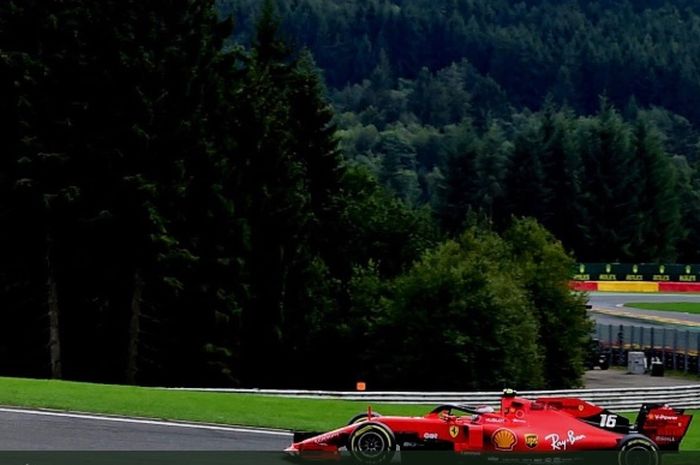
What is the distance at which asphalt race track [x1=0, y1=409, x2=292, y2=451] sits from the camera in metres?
19.0

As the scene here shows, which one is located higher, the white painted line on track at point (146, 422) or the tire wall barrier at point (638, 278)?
the tire wall barrier at point (638, 278)

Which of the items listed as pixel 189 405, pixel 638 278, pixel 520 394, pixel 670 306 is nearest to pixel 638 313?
pixel 670 306

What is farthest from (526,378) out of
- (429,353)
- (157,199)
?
(157,199)

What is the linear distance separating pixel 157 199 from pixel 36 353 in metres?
6.59

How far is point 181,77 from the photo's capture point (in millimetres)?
44969

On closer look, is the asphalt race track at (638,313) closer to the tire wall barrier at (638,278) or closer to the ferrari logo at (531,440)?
the tire wall barrier at (638,278)

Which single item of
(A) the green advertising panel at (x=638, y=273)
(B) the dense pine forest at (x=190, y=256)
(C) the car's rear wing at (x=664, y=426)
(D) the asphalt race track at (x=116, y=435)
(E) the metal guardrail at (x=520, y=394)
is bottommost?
(D) the asphalt race track at (x=116, y=435)

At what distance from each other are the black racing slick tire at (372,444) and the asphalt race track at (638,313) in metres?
49.9

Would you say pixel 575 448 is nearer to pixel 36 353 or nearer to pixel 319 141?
pixel 36 353

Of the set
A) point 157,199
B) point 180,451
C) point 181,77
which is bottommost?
point 180,451

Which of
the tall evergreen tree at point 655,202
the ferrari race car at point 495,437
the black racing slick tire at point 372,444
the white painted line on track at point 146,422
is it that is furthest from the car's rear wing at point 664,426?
the tall evergreen tree at point 655,202

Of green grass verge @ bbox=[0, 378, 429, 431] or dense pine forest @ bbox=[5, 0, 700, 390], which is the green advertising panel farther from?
green grass verge @ bbox=[0, 378, 429, 431]

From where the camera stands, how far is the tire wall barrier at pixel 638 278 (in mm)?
100125

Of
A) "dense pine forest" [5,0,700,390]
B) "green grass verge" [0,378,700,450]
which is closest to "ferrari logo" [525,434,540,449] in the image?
"green grass verge" [0,378,700,450]
